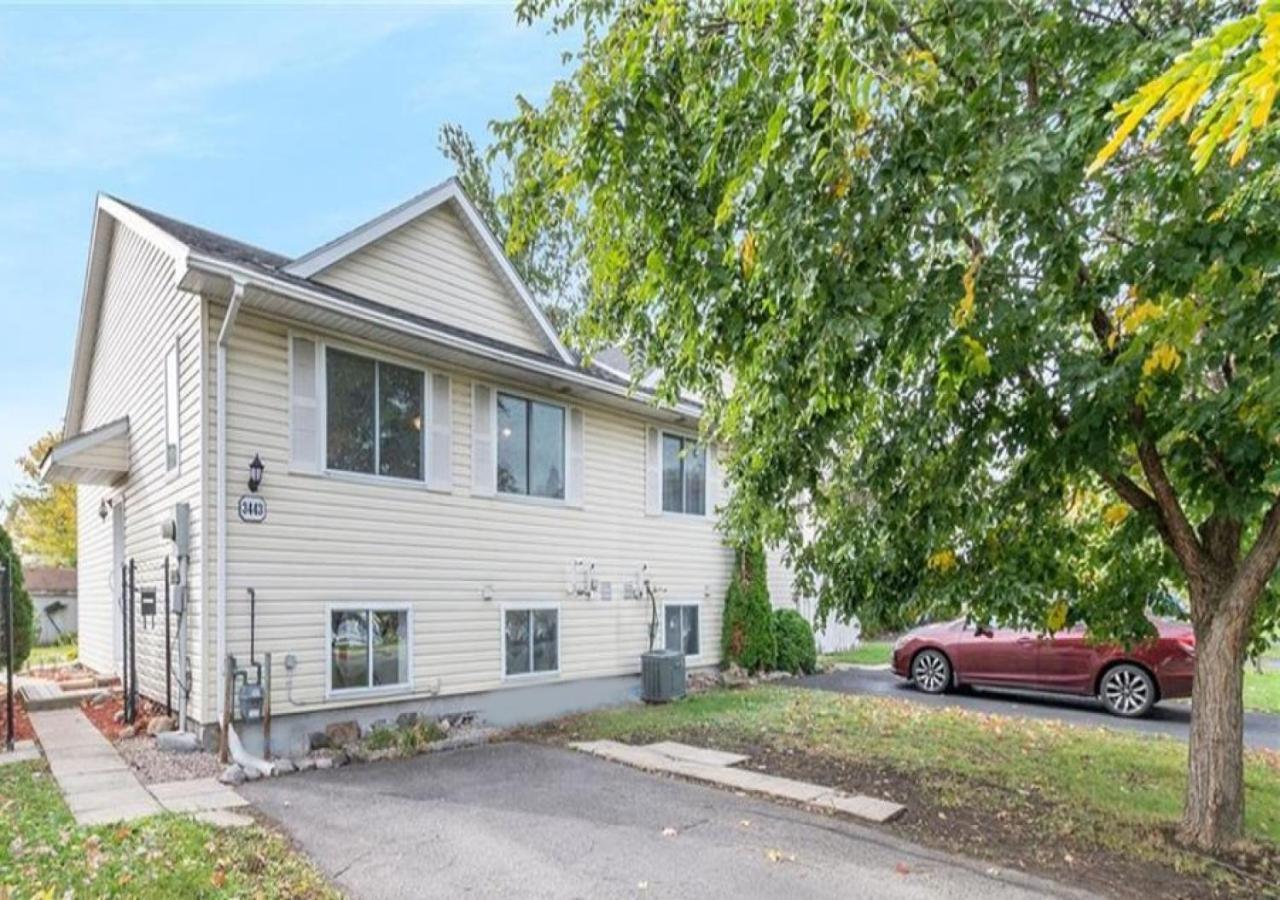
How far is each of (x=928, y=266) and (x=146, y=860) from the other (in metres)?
A: 5.92

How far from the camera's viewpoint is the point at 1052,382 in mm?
5324

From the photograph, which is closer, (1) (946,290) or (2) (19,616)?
(1) (946,290)

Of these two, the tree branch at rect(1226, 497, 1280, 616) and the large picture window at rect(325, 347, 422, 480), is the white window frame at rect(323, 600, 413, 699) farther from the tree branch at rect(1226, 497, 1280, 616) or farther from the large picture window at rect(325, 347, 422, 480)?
the tree branch at rect(1226, 497, 1280, 616)

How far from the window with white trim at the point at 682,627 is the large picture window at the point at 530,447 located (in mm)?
3256

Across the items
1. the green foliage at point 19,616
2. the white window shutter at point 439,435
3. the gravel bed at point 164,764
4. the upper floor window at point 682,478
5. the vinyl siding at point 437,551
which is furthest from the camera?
the upper floor window at point 682,478

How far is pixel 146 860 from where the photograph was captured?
15.4 ft

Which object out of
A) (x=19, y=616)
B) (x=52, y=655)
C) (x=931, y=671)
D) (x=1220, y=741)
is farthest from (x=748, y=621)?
(x=52, y=655)

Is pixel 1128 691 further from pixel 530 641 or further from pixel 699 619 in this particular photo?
pixel 530 641

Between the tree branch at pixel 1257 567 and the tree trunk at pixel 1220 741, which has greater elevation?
the tree branch at pixel 1257 567

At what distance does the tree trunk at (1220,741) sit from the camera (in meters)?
5.40

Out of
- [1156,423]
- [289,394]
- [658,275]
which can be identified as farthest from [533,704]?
[1156,423]

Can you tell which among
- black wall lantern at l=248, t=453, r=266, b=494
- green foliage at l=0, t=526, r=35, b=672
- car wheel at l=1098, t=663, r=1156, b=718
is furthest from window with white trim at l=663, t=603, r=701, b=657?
green foliage at l=0, t=526, r=35, b=672

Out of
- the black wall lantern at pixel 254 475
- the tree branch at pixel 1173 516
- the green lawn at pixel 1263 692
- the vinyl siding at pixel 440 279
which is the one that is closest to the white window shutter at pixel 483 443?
the vinyl siding at pixel 440 279

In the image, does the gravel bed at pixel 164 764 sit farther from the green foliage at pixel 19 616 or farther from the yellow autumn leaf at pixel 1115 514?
the yellow autumn leaf at pixel 1115 514
